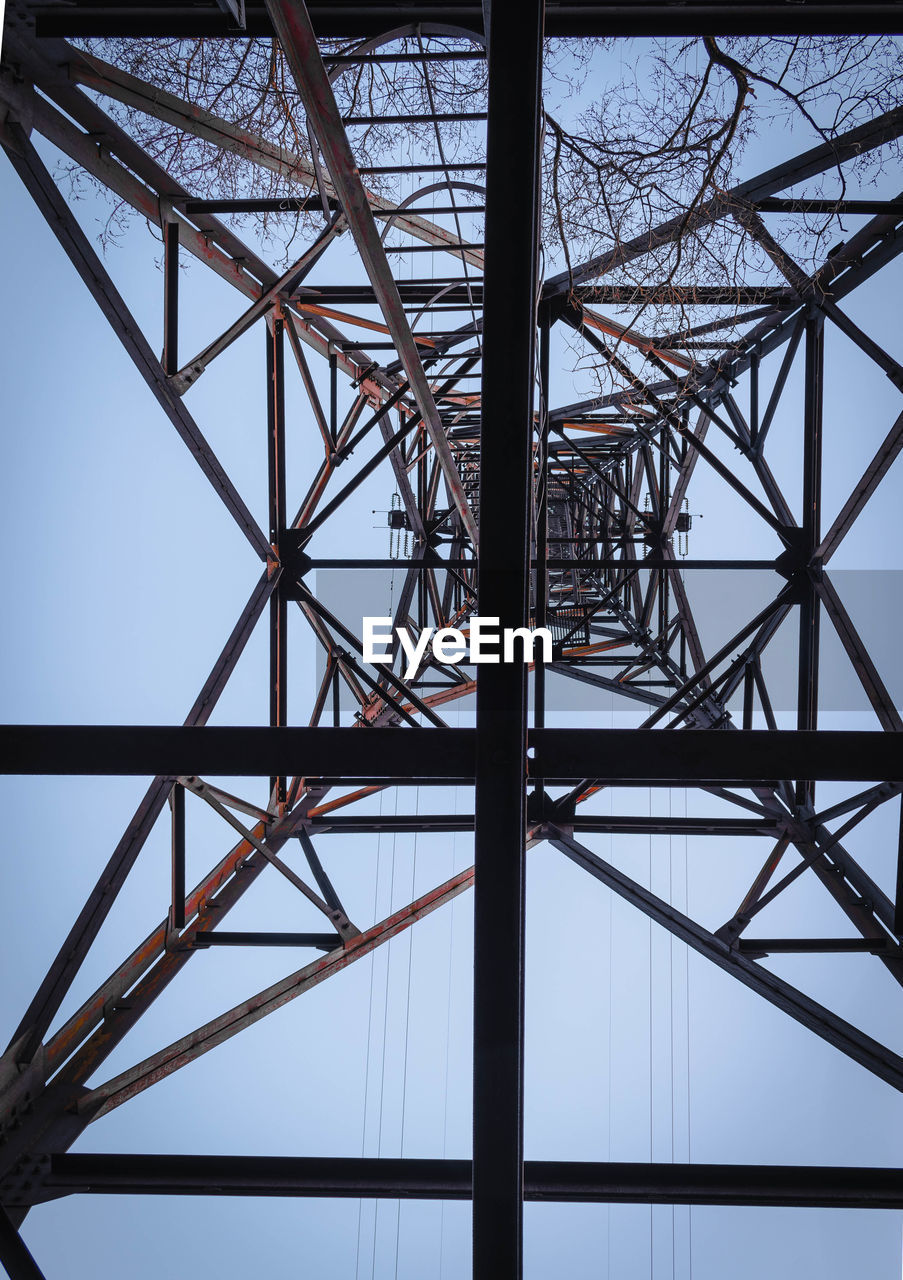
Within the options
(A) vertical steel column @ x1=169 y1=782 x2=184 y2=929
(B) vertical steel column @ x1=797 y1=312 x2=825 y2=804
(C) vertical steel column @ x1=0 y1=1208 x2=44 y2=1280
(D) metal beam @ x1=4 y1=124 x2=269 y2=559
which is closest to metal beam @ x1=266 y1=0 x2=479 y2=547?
(D) metal beam @ x1=4 y1=124 x2=269 y2=559

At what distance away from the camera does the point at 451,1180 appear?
3.98 m

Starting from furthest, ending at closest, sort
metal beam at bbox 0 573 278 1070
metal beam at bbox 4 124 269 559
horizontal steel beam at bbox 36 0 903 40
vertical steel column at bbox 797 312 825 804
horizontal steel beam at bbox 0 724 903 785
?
vertical steel column at bbox 797 312 825 804 → metal beam at bbox 0 573 278 1070 → metal beam at bbox 4 124 269 559 → horizontal steel beam at bbox 36 0 903 40 → horizontal steel beam at bbox 0 724 903 785

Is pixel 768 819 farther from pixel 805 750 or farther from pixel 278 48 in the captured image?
pixel 278 48

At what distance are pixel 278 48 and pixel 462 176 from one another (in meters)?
1.56

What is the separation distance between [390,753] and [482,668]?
0.50 meters

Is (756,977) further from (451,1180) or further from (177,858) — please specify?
(177,858)

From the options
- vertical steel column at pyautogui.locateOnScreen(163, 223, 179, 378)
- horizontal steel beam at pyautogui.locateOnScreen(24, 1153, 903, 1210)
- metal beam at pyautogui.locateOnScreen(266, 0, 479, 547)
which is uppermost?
vertical steel column at pyautogui.locateOnScreen(163, 223, 179, 378)

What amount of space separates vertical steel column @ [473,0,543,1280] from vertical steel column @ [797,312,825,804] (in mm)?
4628

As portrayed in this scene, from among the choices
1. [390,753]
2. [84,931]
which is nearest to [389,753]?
[390,753]

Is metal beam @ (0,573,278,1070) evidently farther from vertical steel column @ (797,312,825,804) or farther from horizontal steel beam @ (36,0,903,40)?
vertical steel column @ (797,312,825,804)

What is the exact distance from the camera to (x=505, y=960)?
2.84 m

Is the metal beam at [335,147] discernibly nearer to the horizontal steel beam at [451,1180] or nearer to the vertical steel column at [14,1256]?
the horizontal steel beam at [451,1180]

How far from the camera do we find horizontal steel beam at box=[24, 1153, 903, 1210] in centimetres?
379

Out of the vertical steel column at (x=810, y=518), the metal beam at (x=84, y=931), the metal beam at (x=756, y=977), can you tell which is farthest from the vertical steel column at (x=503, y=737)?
the vertical steel column at (x=810, y=518)
